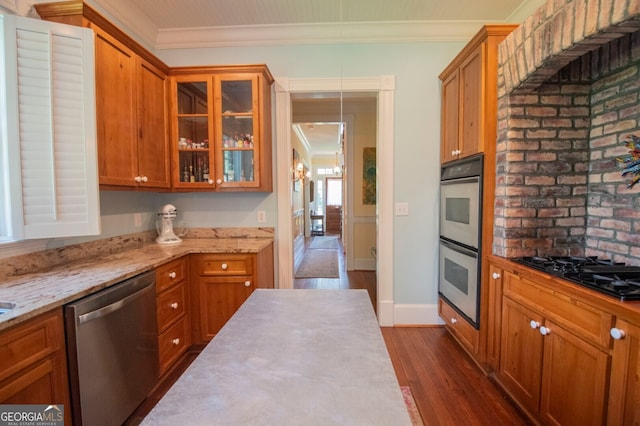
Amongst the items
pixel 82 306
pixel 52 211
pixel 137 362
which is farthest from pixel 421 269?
pixel 52 211

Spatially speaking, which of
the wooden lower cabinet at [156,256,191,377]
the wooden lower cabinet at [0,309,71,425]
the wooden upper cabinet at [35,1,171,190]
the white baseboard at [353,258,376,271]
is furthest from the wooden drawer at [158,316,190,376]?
the white baseboard at [353,258,376,271]

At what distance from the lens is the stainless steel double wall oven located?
208 cm

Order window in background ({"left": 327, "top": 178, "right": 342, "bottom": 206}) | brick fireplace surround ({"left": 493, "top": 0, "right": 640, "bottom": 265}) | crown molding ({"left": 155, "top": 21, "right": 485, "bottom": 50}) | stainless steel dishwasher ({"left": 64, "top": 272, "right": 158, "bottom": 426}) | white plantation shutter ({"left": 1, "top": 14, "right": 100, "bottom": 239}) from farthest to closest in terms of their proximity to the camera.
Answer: window in background ({"left": 327, "top": 178, "right": 342, "bottom": 206}) < crown molding ({"left": 155, "top": 21, "right": 485, "bottom": 50}) < brick fireplace surround ({"left": 493, "top": 0, "right": 640, "bottom": 265}) < white plantation shutter ({"left": 1, "top": 14, "right": 100, "bottom": 239}) < stainless steel dishwasher ({"left": 64, "top": 272, "right": 158, "bottom": 426})

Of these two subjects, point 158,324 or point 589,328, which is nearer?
point 589,328

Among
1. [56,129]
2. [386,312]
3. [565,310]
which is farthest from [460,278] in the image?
[56,129]

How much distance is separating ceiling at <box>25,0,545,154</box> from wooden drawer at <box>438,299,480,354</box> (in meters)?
2.48

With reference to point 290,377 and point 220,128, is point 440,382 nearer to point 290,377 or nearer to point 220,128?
point 290,377

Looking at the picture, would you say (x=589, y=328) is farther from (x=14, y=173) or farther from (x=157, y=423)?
(x=14, y=173)

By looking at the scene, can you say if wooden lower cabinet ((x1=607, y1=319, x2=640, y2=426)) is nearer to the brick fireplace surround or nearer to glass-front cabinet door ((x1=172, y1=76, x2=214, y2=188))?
the brick fireplace surround

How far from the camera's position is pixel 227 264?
2.32 meters

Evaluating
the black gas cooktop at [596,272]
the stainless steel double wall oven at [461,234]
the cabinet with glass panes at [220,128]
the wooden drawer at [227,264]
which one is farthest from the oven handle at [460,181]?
the wooden drawer at [227,264]

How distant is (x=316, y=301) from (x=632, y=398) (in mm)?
1227

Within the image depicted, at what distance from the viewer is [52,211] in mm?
1590

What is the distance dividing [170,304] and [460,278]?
87.0 inches
